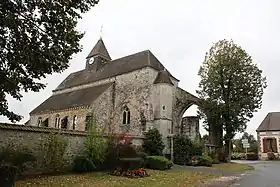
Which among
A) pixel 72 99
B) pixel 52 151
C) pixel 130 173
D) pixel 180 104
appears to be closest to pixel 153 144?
pixel 130 173

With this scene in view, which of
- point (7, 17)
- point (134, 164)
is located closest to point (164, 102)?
point (134, 164)

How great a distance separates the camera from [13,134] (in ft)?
48.9

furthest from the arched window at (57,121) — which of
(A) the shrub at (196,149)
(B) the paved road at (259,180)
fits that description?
(B) the paved road at (259,180)

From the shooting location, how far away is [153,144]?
2544 cm

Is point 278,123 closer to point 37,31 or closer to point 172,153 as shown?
point 172,153

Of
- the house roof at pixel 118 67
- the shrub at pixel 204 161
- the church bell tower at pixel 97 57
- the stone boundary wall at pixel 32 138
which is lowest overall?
the shrub at pixel 204 161

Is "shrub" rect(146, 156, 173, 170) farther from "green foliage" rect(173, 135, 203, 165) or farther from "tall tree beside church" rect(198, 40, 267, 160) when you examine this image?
"tall tree beside church" rect(198, 40, 267, 160)

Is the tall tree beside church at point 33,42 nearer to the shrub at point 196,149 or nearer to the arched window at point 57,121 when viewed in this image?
the shrub at point 196,149

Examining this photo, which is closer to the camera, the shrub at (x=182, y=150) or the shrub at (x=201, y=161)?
the shrub at (x=201, y=161)

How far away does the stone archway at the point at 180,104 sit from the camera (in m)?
33.1

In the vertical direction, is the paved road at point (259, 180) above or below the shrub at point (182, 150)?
below

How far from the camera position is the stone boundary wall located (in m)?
14.6

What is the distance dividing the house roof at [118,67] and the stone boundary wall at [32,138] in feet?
55.3

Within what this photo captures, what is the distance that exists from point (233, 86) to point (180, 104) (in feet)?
21.2
